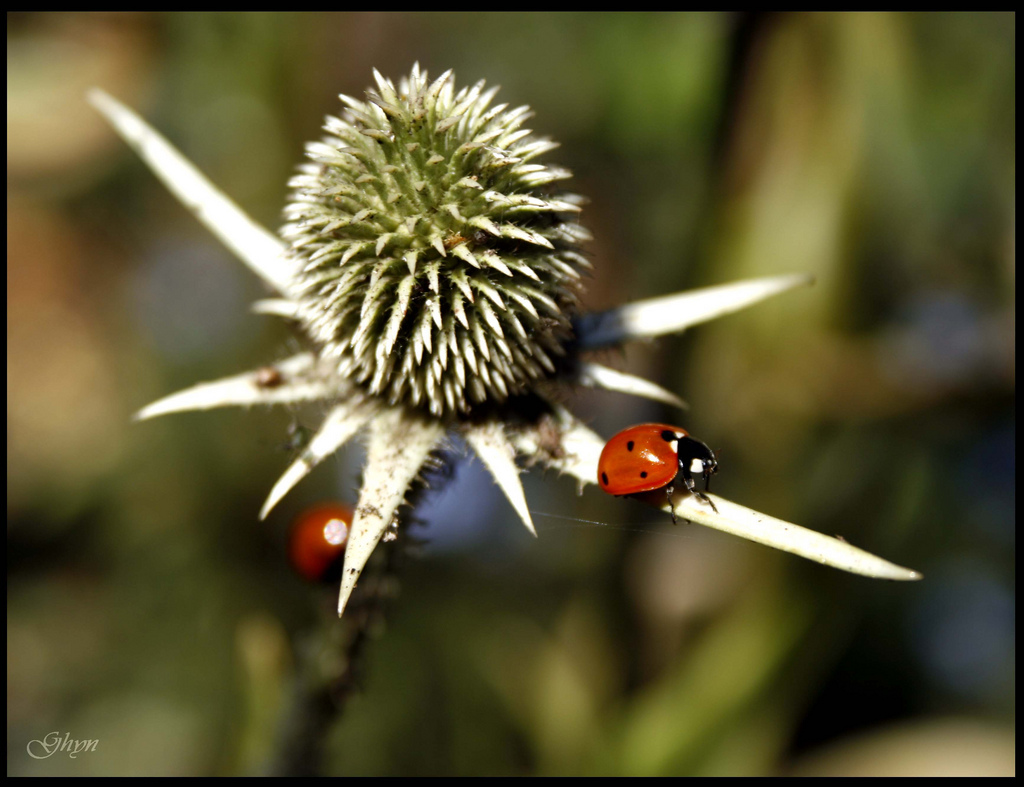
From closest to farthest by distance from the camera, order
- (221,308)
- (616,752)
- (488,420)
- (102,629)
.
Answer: (488,420)
(616,752)
(102,629)
(221,308)

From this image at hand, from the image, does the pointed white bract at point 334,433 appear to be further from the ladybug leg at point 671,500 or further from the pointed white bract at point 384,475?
the ladybug leg at point 671,500

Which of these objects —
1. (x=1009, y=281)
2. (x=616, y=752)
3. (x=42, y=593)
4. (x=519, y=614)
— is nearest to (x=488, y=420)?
(x=616, y=752)

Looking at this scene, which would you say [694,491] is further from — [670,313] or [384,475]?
[384,475]

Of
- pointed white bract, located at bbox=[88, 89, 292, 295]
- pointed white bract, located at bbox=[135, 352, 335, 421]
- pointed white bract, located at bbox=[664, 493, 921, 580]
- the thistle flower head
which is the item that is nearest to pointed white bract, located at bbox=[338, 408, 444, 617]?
the thistle flower head

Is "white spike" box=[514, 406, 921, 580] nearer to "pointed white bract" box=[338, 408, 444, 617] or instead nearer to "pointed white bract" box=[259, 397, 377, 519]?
"pointed white bract" box=[338, 408, 444, 617]

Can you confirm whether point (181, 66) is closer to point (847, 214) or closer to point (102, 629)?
point (102, 629)

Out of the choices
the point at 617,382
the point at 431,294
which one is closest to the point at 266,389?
the point at 431,294
